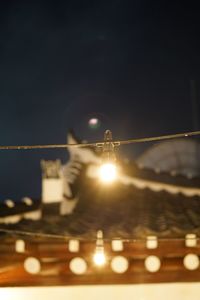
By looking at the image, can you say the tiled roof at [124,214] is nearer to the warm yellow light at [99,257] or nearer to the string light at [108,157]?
the warm yellow light at [99,257]

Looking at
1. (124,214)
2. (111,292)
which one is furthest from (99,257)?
(124,214)

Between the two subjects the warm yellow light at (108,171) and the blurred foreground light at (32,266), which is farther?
the blurred foreground light at (32,266)

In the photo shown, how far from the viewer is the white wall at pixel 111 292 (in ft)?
18.0

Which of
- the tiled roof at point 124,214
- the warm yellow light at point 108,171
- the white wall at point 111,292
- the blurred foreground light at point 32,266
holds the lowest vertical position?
the white wall at point 111,292

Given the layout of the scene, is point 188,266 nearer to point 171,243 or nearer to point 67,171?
point 171,243

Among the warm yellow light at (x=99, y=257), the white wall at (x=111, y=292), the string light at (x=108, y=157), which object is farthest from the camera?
the white wall at (x=111, y=292)

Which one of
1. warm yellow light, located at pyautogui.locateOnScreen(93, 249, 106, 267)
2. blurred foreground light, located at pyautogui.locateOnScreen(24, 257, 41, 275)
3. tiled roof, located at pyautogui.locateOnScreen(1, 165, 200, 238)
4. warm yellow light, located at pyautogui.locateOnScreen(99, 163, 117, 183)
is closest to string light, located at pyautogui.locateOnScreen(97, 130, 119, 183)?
warm yellow light, located at pyautogui.locateOnScreen(99, 163, 117, 183)

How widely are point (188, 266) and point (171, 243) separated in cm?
45

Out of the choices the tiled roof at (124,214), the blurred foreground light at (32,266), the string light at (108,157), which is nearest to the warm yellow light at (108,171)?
the string light at (108,157)

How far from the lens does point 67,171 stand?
55.3 ft

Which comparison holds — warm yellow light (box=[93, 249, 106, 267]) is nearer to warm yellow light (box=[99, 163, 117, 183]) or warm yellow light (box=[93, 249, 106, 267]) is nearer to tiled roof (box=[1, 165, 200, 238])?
tiled roof (box=[1, 165, 200, 238])

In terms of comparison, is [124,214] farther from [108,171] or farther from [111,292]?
[108,171]

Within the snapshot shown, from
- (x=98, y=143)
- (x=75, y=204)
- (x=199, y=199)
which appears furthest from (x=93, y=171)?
(x=98, y=143)

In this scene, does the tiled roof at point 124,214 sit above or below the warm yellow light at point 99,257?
above
